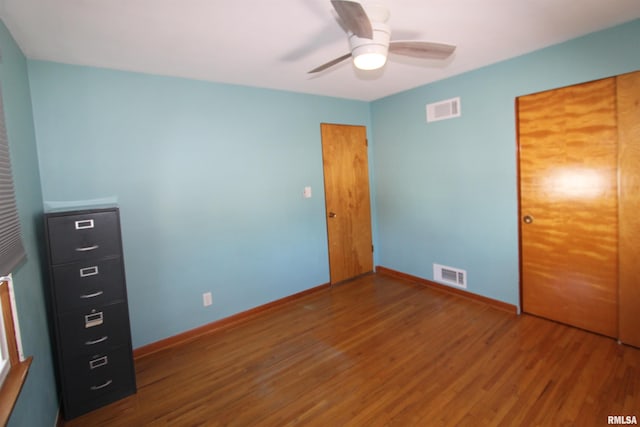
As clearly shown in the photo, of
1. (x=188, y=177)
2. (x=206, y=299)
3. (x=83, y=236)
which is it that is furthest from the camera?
(x=206, y=299)

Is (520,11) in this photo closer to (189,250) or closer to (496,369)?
(496,369)

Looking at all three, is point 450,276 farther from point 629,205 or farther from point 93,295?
point 93,295

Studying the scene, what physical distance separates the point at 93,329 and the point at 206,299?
101 cm

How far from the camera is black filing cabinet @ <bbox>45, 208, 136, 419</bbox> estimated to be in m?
1.90

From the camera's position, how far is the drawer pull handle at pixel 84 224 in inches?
76.0

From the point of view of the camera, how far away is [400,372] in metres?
2.21

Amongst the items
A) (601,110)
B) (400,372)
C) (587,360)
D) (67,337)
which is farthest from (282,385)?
(601,110)

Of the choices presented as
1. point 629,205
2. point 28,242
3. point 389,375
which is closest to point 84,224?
point 28,242

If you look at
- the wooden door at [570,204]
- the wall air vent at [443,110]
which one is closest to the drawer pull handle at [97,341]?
the wooden door at [570,204]

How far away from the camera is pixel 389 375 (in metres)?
2.19

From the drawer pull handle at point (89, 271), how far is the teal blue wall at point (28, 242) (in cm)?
22

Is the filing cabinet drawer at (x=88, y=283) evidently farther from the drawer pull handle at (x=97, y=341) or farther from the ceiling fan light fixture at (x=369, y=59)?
the ceiling fan light fixture at (x=369, y=59)

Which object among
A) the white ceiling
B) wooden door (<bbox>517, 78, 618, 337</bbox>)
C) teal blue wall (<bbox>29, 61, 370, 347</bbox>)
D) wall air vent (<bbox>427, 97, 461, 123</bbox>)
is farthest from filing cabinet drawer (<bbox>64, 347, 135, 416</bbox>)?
wall air vent (<bbox>427, 97, 461, 123</bbox>)

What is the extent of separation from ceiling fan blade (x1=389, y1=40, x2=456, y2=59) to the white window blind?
198 cm
